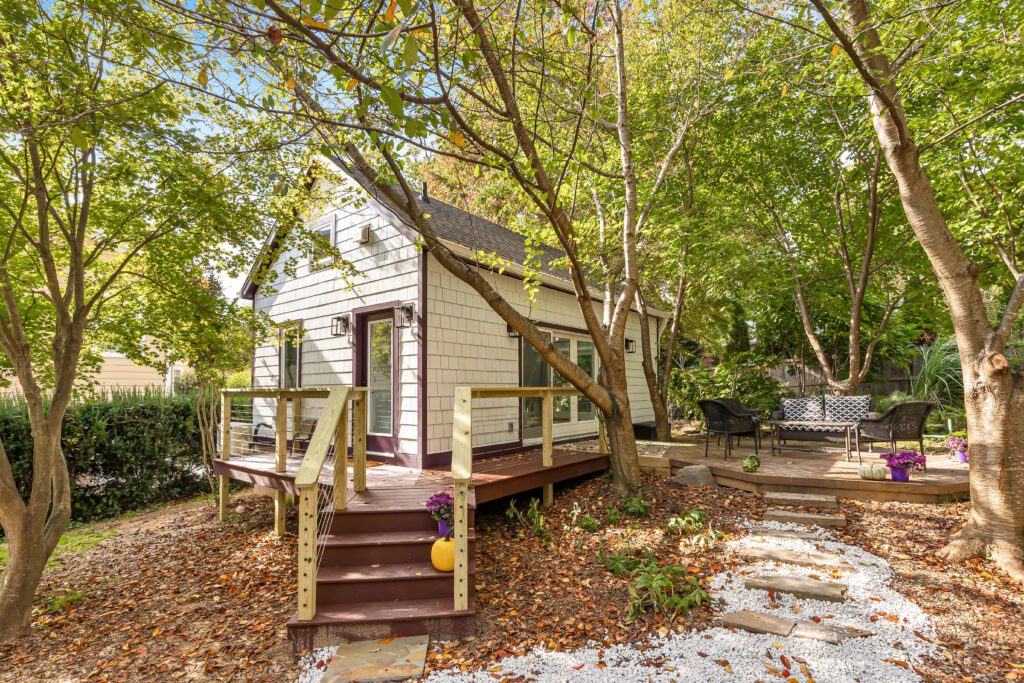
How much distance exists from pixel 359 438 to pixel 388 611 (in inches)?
67.5

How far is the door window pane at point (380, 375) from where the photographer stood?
23.7 feet

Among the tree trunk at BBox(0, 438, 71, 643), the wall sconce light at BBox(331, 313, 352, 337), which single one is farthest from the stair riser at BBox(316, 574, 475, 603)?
the wall sconce light at BBox(331, 313, 352, 337)

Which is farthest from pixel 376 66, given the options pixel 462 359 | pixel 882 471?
pixel 882 471

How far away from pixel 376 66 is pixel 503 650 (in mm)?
4799

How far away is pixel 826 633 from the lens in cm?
338

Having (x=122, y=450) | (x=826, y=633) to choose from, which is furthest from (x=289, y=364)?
(x=826, y=633)

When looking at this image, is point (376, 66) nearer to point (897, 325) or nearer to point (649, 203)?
point (649, 203)

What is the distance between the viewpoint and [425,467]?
6516mm

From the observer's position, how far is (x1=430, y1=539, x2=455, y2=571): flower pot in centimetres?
397

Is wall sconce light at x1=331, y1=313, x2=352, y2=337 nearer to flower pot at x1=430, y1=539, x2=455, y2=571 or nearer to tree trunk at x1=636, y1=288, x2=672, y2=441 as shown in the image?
flower pot at x1=430, y1=539, x2=455, y2=571

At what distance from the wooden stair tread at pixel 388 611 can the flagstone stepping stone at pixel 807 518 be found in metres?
3.48

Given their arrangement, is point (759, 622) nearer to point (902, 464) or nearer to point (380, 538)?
point (380, 538)

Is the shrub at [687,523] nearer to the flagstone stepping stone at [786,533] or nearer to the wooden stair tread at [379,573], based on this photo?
the flagstone stepping stone at [786,533]

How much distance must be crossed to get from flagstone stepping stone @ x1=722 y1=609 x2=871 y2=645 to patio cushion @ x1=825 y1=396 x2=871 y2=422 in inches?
205
